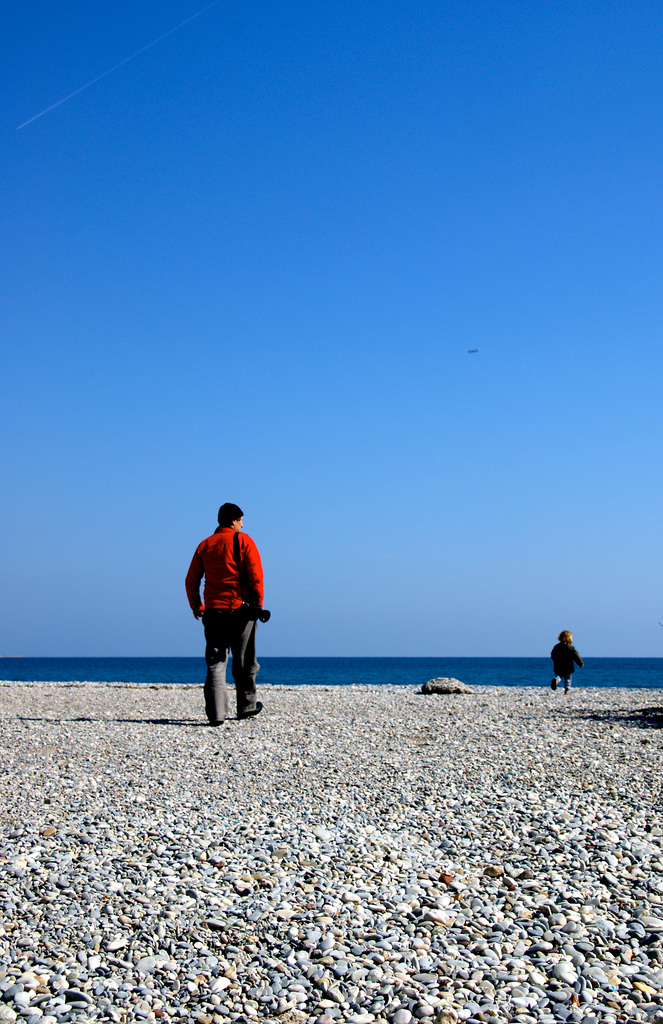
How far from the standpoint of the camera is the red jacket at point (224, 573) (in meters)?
9.90

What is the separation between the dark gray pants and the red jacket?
0.16 metres

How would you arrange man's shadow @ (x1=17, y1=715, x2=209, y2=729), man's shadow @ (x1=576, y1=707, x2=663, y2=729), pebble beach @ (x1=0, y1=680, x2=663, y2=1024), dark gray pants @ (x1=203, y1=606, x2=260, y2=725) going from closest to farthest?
pebble beach @ (x1=0, y1=680, x2=663, y2=1024) < dark gray pants @ (x1=203, y1=606, x2=260, y2=725) < man's shadow @ (x1=576, y1=707, x2=663, y2=729) < man's shadow @ (x1=17, y1=715, x2=209, y2=729)

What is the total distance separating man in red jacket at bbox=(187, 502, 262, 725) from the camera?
32.3 feet

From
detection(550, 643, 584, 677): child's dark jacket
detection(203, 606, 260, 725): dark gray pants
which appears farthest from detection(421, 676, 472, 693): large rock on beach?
detection(203, 606, 260, 725): dark gray pants

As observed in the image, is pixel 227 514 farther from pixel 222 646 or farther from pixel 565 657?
pixel 565 657

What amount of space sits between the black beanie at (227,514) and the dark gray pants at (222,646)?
1.21 metres

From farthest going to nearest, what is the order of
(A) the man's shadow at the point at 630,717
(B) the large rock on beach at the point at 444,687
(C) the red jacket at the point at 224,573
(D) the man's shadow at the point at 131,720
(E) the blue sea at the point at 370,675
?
(E) the blue sea at the point at 370,675, (B) the large rock on beach at the point at 444,687, (D) the man's shadow at the point at 131,720, (A) the man's shadow at the point at 630,717, (C) the red jacket at the point at 224,573

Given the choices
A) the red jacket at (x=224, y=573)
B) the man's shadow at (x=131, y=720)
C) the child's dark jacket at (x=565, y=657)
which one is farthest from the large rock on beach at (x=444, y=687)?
the red jacket at (x=224, y=573)

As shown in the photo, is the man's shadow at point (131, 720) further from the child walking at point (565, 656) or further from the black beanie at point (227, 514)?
the child walking at point (565, 656)

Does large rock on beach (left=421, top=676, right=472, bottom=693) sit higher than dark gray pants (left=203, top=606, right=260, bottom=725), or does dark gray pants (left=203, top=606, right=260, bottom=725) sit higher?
dark gray pants (left=203, top=606, right=260, bottom=725)

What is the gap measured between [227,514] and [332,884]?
6.62m

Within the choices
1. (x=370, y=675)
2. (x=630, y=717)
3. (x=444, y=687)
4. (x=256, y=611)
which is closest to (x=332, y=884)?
(x=256, y=611)

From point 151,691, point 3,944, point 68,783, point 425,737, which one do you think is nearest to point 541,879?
point 3,944

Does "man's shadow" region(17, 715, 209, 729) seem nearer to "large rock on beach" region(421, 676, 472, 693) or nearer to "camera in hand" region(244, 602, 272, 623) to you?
"camera in hand" region(244, 602, 272, 623)
